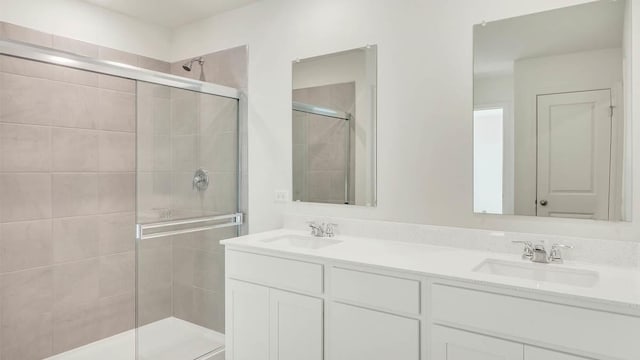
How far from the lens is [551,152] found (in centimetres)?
183

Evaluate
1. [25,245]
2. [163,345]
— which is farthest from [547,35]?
[25,245]

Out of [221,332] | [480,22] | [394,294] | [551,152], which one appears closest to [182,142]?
[221,332]

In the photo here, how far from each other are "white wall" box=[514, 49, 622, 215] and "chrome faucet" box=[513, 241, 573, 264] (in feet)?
0.60

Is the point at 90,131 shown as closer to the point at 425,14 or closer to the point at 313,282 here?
the point at 313,282

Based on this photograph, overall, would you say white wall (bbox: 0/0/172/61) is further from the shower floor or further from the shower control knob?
the shower floor

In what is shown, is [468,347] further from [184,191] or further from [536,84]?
[184,191]

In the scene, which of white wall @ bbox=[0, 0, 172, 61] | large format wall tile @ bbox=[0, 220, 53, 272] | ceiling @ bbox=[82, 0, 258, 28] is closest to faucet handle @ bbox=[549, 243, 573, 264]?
ceiling @ bbox=[82, 0, 258, 28]

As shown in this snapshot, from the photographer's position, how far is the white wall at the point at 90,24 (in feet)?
8.18

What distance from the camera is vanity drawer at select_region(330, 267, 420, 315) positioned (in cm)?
162

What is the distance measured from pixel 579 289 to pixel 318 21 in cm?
203

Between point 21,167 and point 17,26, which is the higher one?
point 17,26

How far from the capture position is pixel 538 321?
137cm

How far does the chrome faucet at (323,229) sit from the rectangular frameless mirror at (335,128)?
0.16m

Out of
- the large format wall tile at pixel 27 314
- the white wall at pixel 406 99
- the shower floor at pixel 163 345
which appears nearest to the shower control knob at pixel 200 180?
the white wall at pixel 406 99
